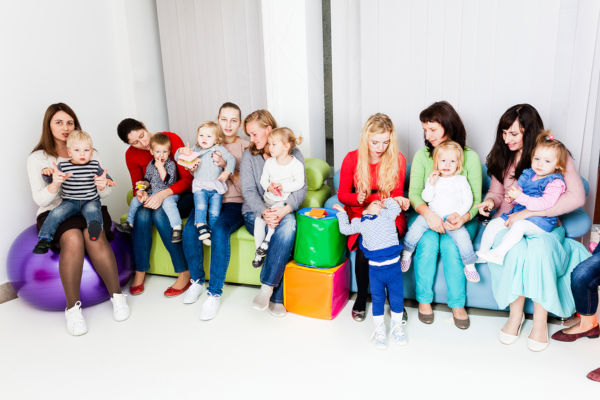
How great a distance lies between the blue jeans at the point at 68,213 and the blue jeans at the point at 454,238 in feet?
6.58

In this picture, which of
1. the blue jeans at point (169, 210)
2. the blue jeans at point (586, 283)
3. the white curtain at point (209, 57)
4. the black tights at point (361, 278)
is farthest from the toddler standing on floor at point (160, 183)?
the blue jeans at point (586, 283)

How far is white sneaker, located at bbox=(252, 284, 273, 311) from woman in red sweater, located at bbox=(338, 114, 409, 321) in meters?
0.55

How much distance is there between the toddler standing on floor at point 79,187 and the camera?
300cm

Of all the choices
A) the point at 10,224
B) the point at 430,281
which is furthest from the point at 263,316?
the point at 10,224

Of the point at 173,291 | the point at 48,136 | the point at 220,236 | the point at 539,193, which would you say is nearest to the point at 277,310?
the point at 220,236

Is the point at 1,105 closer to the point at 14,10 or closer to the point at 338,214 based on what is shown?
the point at 14,10

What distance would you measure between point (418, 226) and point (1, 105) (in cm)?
300

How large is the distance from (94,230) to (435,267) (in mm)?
2173

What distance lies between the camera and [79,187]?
3146 millimetres

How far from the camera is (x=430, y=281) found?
278 centimetres

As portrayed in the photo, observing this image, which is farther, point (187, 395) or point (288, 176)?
point (288, 176)

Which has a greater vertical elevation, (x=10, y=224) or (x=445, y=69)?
(x=445, y=69)

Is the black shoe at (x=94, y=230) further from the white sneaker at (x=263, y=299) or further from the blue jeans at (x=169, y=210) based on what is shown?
the white sneaker at (x=263, y=299)

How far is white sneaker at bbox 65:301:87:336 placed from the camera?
281 cm
